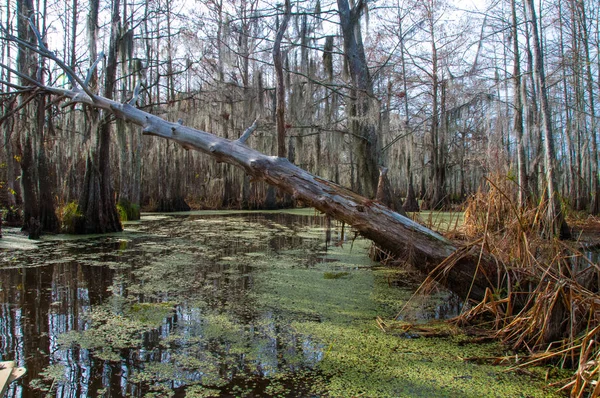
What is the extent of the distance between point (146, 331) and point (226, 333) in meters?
0.49

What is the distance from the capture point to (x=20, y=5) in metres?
7.24

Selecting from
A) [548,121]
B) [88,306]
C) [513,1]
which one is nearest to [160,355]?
[88,306]

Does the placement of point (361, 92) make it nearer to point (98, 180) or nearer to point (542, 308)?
point (542, 308)

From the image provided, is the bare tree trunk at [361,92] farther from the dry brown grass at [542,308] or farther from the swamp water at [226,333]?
the dry brown grass at [542,308]

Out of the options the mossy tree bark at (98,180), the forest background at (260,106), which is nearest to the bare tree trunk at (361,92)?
the forest background at (260,106)

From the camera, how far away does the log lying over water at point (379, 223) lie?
2.59 m

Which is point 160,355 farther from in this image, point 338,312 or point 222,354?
point 338,312

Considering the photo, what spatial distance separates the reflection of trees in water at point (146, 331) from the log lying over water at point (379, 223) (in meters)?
0.86

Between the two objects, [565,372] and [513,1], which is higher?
[513,1]

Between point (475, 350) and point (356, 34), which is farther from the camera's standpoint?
point (356, 34)

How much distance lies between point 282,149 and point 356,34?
101 inches

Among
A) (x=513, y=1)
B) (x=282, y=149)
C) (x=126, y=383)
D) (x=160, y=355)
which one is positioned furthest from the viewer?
(x=513, y=1)

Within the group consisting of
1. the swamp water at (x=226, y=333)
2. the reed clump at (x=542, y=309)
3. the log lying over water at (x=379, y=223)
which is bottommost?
the swamp water at (x=226, y=333)

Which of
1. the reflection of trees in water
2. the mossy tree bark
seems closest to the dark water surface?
the reflection of trees in water
